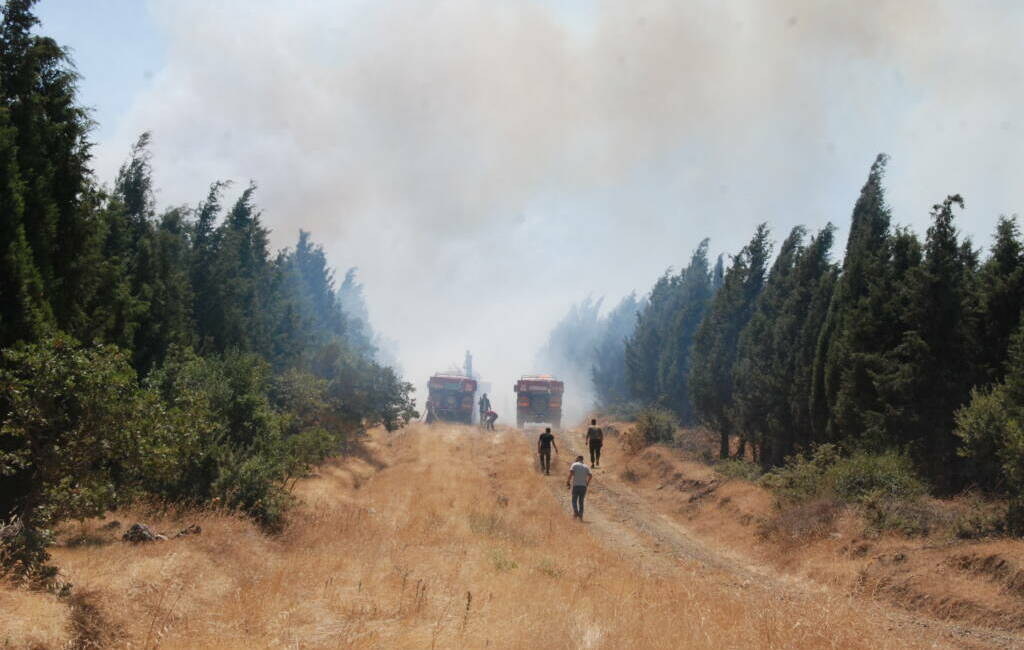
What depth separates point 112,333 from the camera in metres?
18.2

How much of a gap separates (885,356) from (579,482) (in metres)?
8.83

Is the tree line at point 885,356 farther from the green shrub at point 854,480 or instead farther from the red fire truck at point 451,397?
the red fire truck at point 451,397

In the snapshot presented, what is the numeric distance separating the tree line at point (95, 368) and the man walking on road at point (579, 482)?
688 cm

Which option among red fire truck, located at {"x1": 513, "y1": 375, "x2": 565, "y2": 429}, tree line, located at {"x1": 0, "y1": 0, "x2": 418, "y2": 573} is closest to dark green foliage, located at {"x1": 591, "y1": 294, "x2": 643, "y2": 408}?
red fire truck, located at {"x1": 513, "y1": 375, "x2": 565, "y2": 429}

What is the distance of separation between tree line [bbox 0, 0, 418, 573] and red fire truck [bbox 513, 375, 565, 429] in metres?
18.6

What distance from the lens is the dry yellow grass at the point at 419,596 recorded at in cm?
765

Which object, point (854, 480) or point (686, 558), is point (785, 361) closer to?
point (854, 480)

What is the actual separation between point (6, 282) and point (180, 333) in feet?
44.6

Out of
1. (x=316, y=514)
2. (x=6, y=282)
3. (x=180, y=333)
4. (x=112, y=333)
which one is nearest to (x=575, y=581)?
(x=316, y=514)

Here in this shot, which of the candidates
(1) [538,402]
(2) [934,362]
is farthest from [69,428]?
(1) [538,402]

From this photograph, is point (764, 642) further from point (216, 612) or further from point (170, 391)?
point (170, 391)

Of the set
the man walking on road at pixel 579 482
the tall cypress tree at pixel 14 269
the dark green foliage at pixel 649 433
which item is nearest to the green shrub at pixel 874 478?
the man walking on road at pixel 579 482

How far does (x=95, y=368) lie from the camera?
8.45 m

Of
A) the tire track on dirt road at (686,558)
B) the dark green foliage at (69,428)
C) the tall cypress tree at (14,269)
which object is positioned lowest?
the tire track on dirt road at (686,558)
